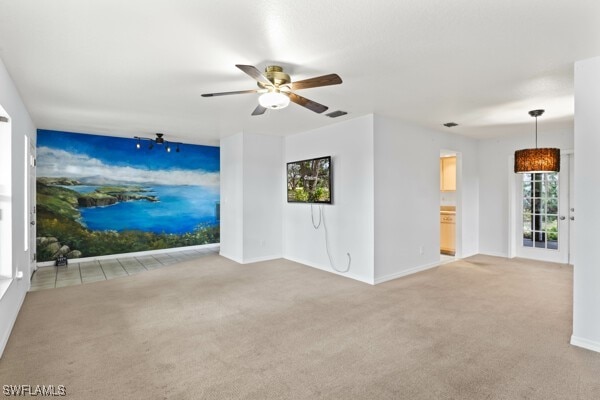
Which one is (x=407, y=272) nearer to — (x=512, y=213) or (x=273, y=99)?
(x=512, y=213)

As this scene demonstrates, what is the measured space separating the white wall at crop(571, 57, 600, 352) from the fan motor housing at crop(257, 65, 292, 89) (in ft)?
8.17

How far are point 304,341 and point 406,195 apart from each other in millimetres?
3092

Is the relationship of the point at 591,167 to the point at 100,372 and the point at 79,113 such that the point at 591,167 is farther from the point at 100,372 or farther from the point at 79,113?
the point at 79,113

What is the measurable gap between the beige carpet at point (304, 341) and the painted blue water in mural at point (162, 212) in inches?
90.1

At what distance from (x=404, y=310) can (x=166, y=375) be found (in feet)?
8.04

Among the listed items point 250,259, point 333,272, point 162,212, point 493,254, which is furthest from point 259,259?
point 493,254

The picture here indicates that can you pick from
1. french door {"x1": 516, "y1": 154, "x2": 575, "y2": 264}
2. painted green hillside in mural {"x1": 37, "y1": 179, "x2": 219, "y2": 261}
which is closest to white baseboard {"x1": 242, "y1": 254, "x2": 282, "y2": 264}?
painted green hillside in mural {"x1": 37, "y1": 179, "x2": 219, "y2": 261}

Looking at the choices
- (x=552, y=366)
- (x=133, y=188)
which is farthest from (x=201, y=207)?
(x=552, y=366)

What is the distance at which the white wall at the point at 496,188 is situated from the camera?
6.25m

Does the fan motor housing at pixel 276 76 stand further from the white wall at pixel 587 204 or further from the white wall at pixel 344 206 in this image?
the white wall at pixel 587 204

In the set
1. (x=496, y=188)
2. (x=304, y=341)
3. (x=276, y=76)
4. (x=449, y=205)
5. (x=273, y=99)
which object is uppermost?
(x=276, y=76)

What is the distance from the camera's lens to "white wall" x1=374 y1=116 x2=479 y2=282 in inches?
183

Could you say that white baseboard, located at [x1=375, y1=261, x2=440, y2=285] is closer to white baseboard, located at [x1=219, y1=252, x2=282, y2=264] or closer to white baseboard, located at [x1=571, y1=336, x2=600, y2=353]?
white baseboard, located at [x1=571, y1=336, x2=600, y2=353]

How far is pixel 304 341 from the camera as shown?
2797 mm
